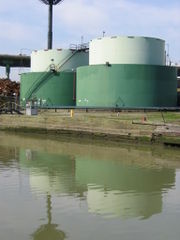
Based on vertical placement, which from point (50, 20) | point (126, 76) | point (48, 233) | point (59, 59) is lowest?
point (48, 233)

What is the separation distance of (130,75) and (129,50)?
2707 millimetres

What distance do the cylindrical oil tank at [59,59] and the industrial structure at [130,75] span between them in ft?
30.8

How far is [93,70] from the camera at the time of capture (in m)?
53.2

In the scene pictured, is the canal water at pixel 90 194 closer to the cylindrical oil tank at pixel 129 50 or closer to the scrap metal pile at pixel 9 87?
the cylindrical oil tank at pixel 129 50

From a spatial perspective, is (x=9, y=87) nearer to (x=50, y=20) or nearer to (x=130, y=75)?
(x=50, y=20)

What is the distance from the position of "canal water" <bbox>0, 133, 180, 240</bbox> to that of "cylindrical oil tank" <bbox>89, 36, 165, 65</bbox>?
913 inches

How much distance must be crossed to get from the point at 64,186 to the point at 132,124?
15763mm

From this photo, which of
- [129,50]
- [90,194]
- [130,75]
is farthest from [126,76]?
[90,194]

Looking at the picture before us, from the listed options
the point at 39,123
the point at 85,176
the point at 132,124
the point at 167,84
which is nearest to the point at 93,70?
the point at 167,84

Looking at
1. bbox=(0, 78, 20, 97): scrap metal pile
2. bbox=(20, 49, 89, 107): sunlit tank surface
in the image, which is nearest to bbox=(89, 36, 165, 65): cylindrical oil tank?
bbox=(20, 49, 89, 107): sunlit tank surface

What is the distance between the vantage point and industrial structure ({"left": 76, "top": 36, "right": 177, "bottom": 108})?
168 ft

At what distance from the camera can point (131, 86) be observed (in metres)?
51.3

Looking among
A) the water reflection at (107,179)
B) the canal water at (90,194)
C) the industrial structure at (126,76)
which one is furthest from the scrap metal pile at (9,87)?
the water reflection at (107,179)

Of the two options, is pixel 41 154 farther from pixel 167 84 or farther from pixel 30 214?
pixel 167 84
